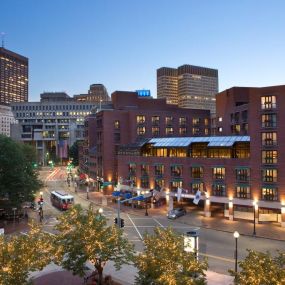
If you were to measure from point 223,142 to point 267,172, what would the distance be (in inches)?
482

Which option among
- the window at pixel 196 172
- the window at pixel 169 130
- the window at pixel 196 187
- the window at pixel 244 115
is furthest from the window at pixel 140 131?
the window at pixel 196 187

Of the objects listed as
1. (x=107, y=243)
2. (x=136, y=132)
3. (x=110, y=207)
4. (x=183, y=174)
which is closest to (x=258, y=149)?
(x=183, y=174)

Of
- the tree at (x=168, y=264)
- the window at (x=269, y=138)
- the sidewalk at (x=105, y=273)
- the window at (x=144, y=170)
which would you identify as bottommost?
the sidewalk at (x=105, y=273)

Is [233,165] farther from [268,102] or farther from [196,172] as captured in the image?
[268,102]

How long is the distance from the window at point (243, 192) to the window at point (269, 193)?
244 cm

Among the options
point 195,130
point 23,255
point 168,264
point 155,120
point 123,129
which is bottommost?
point 168,264

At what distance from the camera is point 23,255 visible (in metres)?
26.2

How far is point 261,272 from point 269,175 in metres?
40.5

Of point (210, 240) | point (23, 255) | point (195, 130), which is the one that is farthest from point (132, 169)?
point (23, 255)

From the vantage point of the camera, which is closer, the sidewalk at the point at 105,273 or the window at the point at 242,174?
the sidewalk at the point at 105,273

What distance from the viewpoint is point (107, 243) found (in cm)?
3038

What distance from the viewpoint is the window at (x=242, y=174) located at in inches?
2440

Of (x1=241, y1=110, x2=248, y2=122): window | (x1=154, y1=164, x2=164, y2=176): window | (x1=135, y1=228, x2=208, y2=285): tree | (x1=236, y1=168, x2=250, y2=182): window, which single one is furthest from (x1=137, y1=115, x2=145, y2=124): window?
(x1=135, y1=228, x2=208, y2=285): tree

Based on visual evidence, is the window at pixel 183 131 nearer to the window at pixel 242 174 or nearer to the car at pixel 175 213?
the car at pixel 175 213
